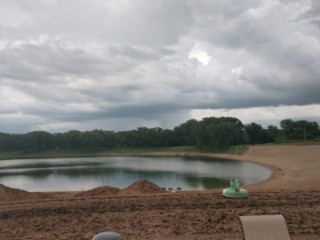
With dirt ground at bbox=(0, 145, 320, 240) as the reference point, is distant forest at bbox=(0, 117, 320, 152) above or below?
above

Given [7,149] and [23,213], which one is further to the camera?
[7,149]

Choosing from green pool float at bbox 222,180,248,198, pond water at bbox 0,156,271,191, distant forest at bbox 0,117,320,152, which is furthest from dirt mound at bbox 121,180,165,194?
distant forest at bbox 0,117,320,152

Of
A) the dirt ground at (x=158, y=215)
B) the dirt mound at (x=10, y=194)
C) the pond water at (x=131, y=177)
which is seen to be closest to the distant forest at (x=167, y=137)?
the pond water at (x=131, y=177)

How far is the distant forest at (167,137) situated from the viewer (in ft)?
287

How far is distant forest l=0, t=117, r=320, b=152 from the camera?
87.4m

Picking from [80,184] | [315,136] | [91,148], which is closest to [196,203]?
[80,184]

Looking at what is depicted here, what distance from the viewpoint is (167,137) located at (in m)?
109

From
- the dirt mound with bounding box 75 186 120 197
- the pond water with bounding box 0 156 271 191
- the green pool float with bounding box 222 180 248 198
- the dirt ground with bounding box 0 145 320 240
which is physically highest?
the green pool float with bounding box 222 180 248 198

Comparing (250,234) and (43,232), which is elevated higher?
(250,234)

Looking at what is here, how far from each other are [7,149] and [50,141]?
49.3 feet

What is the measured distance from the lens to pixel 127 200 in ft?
42.7

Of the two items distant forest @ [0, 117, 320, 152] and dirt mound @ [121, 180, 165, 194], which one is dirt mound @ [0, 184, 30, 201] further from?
distant forest @ [0, 117, 320, 152]

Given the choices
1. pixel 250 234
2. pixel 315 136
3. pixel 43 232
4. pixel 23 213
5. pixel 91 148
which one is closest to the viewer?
pixel 250 234

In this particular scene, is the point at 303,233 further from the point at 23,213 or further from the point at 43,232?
the point at 23,213
